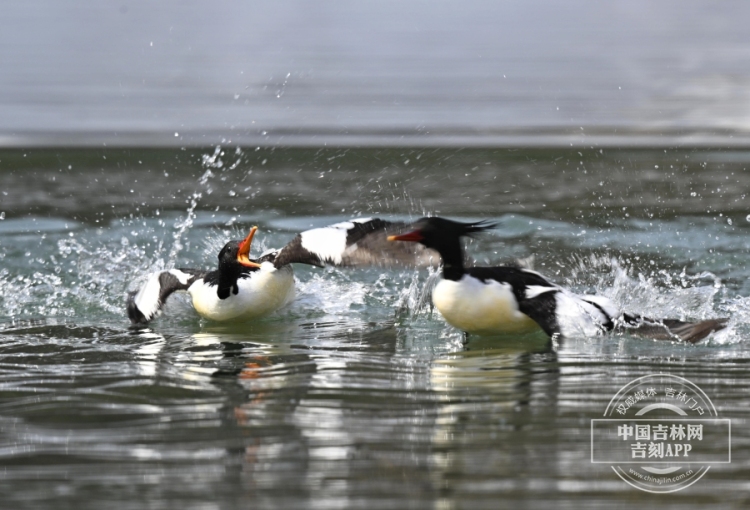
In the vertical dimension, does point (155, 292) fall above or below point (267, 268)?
below

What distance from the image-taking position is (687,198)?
1089cm

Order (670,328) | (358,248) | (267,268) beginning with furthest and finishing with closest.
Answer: (267,268) → (358,248) → (670,328)

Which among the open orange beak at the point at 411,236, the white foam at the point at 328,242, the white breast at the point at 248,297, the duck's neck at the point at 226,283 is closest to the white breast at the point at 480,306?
the open orange beak at the point at 411,236

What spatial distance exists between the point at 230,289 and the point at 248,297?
0.15 meters

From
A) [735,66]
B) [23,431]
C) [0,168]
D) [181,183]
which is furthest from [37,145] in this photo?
[735,66]

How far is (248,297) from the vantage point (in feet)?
23.8

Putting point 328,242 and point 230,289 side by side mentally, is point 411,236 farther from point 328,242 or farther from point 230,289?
point 230,289

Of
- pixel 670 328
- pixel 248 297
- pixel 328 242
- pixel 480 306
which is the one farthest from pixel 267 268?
pixel 670 328

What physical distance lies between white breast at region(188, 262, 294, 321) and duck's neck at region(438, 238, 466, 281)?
1323 millimetres

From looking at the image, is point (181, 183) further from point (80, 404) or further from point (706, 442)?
point (706, 442)

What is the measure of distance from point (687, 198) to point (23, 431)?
26.1ft

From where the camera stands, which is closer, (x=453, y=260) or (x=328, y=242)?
(x=453, y=260)

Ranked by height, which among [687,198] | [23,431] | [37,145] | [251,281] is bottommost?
[23,431]

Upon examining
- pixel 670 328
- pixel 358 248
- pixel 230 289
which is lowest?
pixel 670 328
